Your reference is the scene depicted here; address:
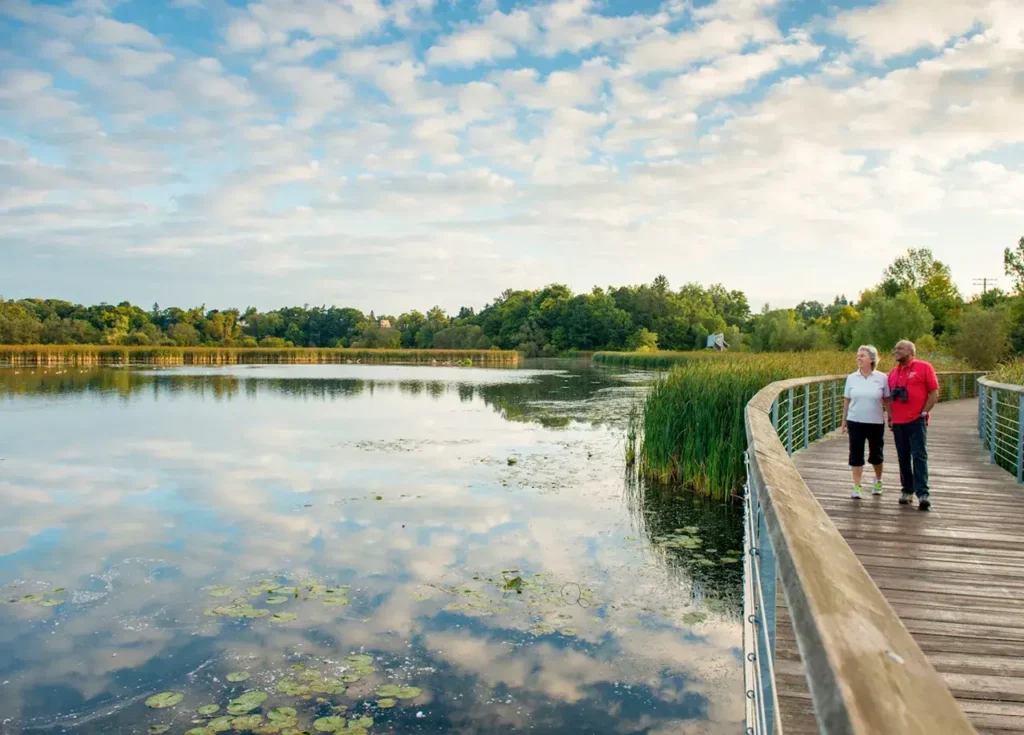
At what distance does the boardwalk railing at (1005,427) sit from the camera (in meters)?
7.80

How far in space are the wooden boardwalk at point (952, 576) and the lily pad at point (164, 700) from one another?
3620 millimetres

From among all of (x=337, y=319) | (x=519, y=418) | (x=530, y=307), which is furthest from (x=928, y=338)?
(x=337, y=319)

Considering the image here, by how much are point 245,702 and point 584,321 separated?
91.6 metres

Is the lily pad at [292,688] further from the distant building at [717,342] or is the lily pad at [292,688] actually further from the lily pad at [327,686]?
the distant building at [717,342]

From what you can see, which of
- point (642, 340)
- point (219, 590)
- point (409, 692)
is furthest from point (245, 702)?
point (642, 340)

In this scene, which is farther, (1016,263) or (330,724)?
(1016,263)

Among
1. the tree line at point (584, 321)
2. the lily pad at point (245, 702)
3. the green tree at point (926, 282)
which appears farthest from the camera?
the green tree at point (926, 282)

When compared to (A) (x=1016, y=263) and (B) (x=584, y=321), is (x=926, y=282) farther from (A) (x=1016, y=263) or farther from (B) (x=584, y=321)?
(B) (x=584, y=321)

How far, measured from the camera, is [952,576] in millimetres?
4547

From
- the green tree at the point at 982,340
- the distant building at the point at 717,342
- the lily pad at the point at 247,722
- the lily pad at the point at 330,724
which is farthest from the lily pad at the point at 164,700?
the distant building at the point at 717,342

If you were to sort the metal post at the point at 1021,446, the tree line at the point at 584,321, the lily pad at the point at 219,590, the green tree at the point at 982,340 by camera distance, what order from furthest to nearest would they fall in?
the tree line at the point at 584,321
the green tree at the point at 982,340
the metal post at the point at 1021,446
the lily pad at the point at 219,590

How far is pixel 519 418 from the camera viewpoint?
67.9 ft

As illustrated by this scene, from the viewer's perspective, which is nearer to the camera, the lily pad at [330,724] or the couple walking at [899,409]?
the lily pad at [330,724]

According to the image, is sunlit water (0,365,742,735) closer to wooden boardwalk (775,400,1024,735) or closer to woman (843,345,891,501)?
wooden boardwalk (775,400,1024,735)
